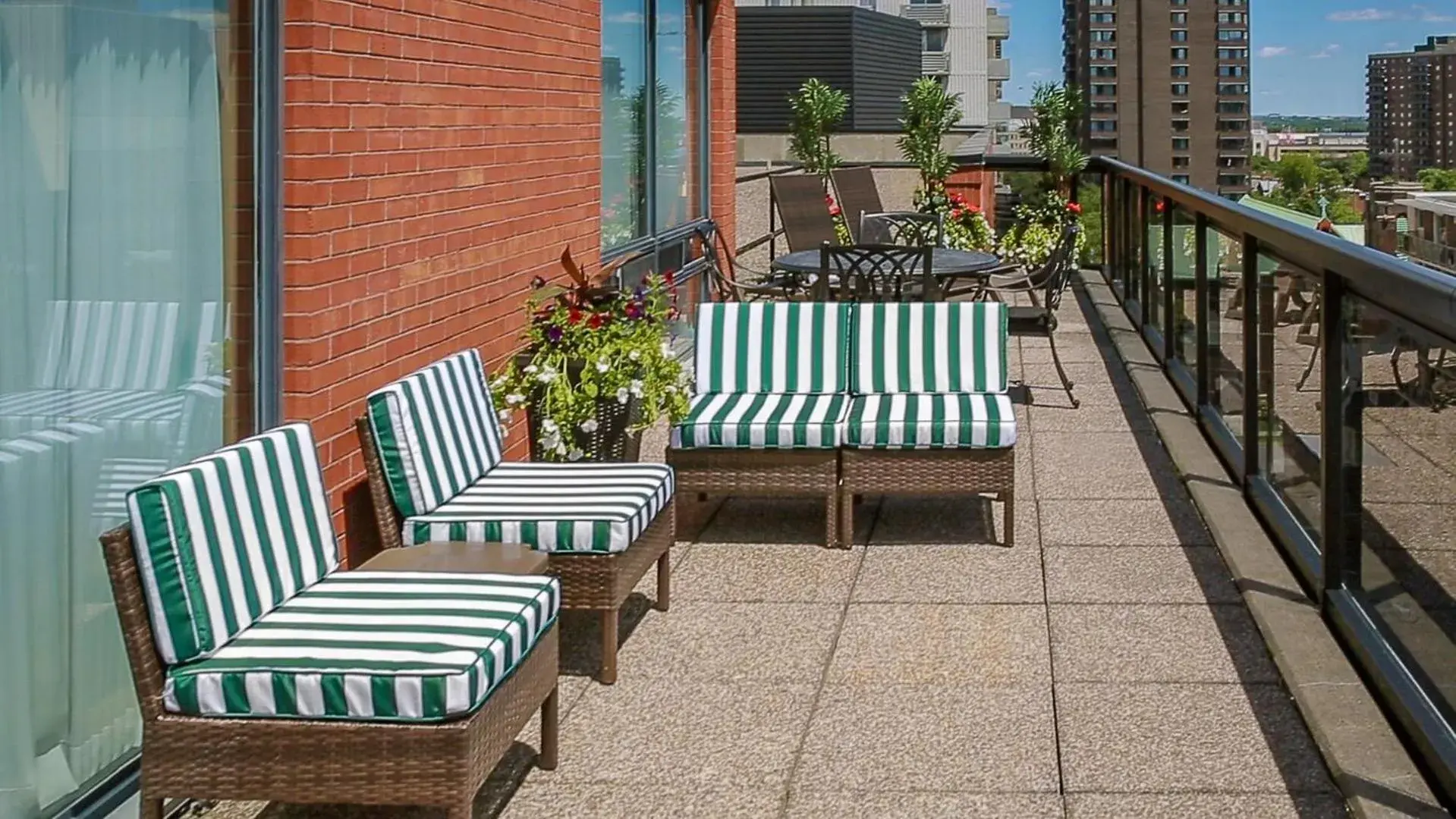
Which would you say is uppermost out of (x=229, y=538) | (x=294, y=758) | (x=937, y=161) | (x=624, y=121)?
(x=937, y=161)

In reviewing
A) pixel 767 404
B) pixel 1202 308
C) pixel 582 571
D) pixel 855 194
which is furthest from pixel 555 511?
pixel 855 194

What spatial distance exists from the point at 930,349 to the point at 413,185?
232 cm

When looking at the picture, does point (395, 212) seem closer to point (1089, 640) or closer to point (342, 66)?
point (342, 66)

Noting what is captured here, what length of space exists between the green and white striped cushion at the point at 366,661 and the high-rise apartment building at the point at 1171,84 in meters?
12.1

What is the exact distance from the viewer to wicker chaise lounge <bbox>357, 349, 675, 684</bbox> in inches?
178

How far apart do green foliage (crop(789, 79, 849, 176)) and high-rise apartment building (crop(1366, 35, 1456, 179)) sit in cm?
1982

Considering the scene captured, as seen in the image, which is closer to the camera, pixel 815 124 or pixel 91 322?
pixel 91 322

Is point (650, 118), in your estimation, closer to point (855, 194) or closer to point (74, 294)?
point (855, 194)

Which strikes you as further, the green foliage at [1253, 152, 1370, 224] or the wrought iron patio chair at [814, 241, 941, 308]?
the green foliage at [1253, 152, 1370, 224]

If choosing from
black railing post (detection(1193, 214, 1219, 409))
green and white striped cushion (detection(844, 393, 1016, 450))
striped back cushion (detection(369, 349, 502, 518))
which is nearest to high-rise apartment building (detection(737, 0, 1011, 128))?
black railing post (detection(1193, 214, 1219, 409))

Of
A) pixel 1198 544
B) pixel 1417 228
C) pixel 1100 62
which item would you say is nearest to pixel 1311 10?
pixel 1100 62

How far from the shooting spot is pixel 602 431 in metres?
6.10

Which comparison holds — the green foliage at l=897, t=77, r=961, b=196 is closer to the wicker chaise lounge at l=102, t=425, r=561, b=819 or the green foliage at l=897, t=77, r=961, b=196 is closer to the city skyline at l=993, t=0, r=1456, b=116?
the city skyline at l=993, t=0, r=1456, b=116

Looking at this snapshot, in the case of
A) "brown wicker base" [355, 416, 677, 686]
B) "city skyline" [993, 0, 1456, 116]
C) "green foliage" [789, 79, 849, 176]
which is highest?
"city skyline" [993, 0, 1456, 116]
